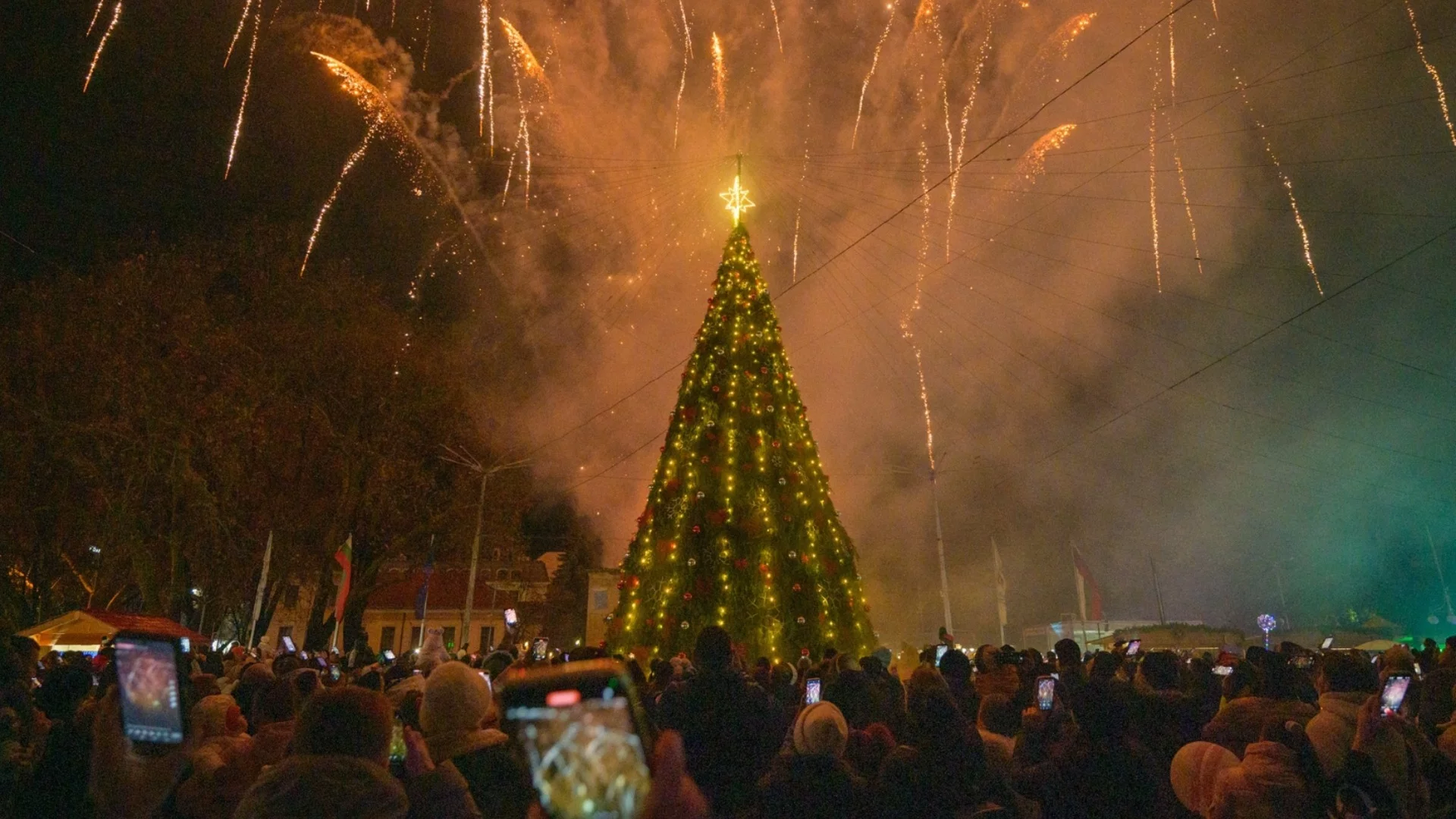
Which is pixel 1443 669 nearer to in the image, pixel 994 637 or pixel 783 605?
pixel 783 605

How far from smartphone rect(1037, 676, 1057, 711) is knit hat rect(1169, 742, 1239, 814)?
1.34 metres

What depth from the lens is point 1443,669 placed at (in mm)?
6660

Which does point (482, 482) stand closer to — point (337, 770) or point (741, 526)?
point (741, 526)

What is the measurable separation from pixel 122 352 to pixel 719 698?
24543mm

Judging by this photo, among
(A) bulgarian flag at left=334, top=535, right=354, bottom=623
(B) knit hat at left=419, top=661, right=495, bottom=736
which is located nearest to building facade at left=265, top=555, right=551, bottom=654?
(A) bulgarian flag at left=334, top=535, right=354, bottom=623

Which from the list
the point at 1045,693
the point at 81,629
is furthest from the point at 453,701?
the point at 81,629

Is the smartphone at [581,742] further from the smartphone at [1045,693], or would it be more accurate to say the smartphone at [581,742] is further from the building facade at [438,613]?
the building facade at [438,613]

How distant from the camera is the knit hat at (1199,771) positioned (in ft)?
12.2

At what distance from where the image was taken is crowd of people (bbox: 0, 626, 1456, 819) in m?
2.62

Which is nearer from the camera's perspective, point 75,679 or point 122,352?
point 75,679

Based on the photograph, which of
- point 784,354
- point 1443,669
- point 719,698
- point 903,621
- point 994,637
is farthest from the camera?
Answer: point 994,637

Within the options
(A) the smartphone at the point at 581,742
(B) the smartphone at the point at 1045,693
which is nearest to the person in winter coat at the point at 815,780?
(A) the smartphone at the point at 581,742

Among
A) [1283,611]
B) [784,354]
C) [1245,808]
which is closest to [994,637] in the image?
[1283,611]

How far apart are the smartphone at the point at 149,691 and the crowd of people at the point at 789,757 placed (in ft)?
0.34
